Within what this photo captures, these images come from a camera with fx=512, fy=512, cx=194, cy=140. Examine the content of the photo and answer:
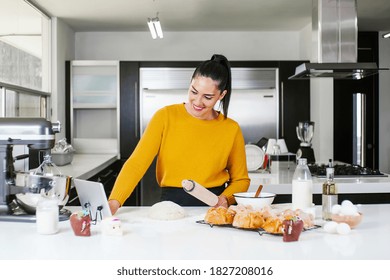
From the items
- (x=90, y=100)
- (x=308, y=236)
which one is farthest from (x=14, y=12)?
(x=308, y=236)

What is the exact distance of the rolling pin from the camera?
188 cm

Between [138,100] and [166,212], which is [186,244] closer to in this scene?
[166,212]

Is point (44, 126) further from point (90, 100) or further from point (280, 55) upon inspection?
point (280, 55)

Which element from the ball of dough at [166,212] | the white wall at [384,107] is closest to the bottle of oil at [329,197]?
the ball of dough at [166,212]

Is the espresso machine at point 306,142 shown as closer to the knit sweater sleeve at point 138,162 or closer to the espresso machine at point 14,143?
the knit sweater sleeve at point 138,162

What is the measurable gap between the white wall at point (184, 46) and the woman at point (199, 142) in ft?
15.3

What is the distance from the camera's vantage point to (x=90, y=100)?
640 cm

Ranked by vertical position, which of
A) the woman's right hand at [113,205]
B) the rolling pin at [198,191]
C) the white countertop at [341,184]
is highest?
the rolling pin at [198,191]

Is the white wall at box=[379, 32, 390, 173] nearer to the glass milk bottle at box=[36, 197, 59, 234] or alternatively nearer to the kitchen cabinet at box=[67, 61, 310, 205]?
the kitchen cabinet at box=[67, 61, 310, 205]

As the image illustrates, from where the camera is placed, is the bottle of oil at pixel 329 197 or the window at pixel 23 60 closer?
the bottle of oil at pixel 329 197

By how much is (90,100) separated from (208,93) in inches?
174

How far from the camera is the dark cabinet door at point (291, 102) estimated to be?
6406 mm

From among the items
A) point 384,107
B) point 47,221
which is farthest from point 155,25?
point 384,107

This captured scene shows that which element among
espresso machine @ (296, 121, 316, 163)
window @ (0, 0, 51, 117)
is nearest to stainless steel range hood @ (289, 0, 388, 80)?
espresso machine @ (296, 121, 316, 163)
